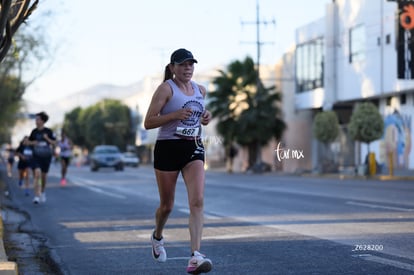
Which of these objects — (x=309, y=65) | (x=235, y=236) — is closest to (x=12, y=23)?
(x=235, y=236)

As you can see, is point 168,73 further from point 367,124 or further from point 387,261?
point 367,124

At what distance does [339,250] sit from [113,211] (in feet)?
26.0

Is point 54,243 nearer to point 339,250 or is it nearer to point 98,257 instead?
point 98,257

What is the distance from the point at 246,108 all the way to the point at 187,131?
156 feet

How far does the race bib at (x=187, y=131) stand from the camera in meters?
7.57

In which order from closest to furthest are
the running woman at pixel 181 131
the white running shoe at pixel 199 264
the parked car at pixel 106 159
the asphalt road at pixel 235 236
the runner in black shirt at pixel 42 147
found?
1. the white running shoe at pixel 199 264
2. the running woman at pixel 181 131
3. the asphalt road at pixel 235 236
4. the runner in black shirt at pixel 42 147
5. the parked car at pixel 106 159

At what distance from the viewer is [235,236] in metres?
11.2

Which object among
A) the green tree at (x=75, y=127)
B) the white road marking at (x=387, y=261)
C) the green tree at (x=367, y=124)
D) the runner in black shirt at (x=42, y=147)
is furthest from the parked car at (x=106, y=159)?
the green tree at (x=75, y=127)

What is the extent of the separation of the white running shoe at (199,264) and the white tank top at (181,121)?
1061 mm

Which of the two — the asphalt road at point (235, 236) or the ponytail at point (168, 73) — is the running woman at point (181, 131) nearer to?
the ponytail at point (168, 73)

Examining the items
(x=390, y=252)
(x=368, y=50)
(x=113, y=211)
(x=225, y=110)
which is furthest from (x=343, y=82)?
(x=390, y=252)

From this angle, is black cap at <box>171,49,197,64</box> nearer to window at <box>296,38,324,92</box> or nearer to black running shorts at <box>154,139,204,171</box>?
black running shorts at <box>154,139,204,171</box>

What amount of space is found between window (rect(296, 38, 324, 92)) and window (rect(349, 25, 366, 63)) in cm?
376

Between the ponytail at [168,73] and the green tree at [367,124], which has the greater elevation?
the green tree at [367,124]
